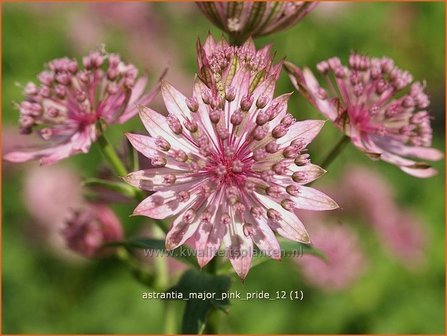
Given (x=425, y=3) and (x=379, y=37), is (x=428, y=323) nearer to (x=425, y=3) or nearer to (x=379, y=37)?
(x=379, y=37)

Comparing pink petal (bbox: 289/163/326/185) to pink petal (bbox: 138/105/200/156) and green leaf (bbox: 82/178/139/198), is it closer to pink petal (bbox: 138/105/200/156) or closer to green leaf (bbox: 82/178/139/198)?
pink petal (bbox: 138/105/200/156)

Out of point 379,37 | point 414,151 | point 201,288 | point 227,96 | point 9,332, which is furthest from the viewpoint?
point 379,37

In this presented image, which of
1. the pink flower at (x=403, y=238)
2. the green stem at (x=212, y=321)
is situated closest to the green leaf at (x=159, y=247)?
the green stem at (x=212, y=321)

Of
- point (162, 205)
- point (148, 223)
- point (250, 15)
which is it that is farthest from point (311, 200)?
point (148, 223)

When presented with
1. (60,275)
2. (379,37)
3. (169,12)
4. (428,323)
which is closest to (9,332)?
(60,275)

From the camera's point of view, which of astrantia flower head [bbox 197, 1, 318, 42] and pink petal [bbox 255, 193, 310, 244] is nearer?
pink petal [bbox 255, 193, 310, 244]

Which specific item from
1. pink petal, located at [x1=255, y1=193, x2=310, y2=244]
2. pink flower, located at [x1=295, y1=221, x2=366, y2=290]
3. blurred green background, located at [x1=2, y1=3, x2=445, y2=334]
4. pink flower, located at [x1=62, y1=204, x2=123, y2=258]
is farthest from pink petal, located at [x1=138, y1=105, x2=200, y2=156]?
pink flower, located at [x1=295, y1=221, x2=366, y2=290]
